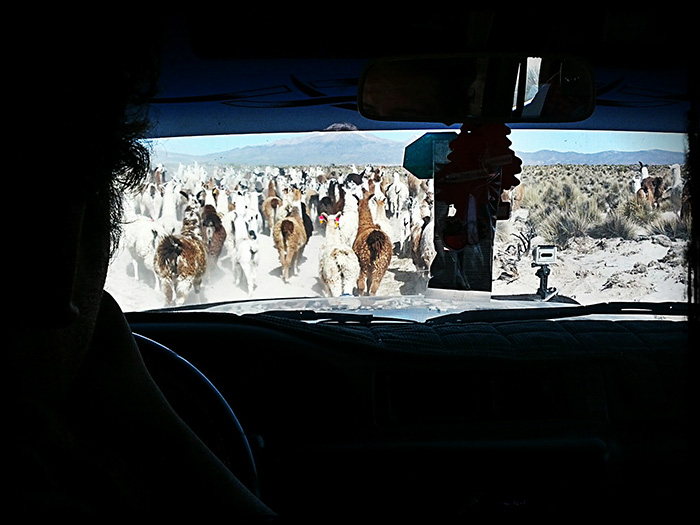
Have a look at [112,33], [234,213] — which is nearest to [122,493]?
[112,33]

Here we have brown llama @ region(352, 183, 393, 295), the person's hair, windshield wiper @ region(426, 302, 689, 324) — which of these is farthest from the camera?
brown llama @ region(352, 183, 393, 295)

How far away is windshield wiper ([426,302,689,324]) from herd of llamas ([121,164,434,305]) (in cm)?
21

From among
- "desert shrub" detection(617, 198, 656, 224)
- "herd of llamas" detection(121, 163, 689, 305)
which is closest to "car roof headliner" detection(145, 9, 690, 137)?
"herd of llamas" detection(121, 163, 689, 305)

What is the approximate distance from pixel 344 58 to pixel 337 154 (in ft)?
2.05

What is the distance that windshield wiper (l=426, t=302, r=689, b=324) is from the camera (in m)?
2.35

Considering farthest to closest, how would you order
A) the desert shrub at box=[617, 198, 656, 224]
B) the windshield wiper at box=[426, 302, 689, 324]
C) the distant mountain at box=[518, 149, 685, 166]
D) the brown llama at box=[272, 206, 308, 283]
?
the brown llama at box=[272, 206, 308, 283], the desert shrub at box=[617, 198, 656, 224], the windshield wiper at box=[426, 302, 689, 324], the distant mountain at box=[518, 149, 685, 166]

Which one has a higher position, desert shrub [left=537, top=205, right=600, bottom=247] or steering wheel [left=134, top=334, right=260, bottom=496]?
desert shrub [left=537, top=205, right=600, bottom=247]

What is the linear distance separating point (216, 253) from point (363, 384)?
1.06 metres

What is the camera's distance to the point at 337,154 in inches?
92.4

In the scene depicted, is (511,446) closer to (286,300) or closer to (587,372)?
(587,372)

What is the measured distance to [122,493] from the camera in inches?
32.9

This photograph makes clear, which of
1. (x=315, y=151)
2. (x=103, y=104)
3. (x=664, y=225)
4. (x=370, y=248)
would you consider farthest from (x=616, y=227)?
(x=103, y=104)

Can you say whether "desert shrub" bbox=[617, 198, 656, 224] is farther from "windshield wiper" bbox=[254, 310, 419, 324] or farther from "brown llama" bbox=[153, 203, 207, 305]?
"brown llama" bbox=[153, 203, 207, 305]

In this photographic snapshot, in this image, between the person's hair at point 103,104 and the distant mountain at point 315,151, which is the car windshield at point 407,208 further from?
the person's hair at point 103,104
